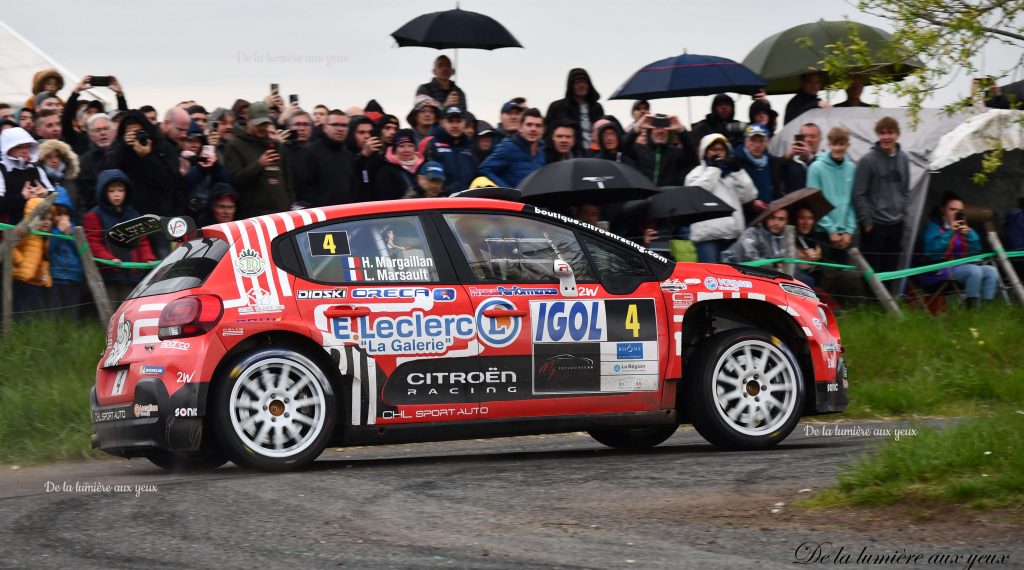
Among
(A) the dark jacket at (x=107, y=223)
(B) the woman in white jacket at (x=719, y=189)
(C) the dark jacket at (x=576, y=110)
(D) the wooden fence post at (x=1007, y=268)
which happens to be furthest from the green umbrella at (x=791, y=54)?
(A) the dark jacket at (x=107, y=223)

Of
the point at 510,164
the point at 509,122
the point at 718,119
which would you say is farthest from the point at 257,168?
the point at 718,119

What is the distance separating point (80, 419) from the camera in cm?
1184

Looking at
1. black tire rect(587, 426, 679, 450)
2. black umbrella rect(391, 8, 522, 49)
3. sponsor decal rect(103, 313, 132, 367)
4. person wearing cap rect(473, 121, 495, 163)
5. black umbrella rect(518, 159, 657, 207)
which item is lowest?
black tire rect(587, 426, 679, 450)

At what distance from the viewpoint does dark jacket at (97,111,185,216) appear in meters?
13.5

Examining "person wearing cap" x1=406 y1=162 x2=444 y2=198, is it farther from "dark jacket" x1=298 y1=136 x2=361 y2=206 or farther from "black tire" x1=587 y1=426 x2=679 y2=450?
"black tire" x1=587 y1=426 x2=679 y2=450

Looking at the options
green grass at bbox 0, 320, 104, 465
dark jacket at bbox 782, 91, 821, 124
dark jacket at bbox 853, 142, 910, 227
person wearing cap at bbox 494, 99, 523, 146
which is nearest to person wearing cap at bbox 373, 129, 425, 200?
person wearing cap at bbox 494, 99, 523, 146

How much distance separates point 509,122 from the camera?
16.3 metres

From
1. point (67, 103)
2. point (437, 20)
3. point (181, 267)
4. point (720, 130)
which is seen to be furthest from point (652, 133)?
point (181, 267)

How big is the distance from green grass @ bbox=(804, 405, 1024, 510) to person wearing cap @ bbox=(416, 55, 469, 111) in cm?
980

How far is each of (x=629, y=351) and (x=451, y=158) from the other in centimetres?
561

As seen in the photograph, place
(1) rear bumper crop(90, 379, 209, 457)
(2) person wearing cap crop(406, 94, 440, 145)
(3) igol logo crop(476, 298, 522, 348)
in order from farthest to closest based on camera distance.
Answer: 1. (2) person wearing cap crop(406, 94, 440, 145)
2. (3) igol logo crop(476, 298, 522, 348)
3. (1) rear bumper crop(90, 379, 209, 457)

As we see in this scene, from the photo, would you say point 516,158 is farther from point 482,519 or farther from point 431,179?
point 482,519

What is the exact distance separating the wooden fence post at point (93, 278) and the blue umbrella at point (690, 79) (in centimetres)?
710

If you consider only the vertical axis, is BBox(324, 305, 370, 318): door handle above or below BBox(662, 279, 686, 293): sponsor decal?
below
